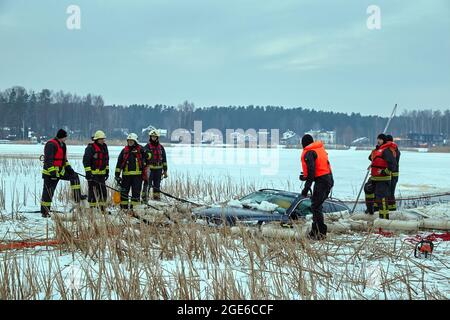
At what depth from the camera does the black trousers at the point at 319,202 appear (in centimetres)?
704

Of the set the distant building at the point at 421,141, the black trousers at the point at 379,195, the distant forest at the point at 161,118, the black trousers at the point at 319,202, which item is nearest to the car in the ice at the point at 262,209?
the black trousers at the point at 319,202

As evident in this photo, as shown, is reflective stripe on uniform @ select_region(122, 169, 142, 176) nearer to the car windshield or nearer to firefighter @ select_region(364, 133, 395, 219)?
the car windshield

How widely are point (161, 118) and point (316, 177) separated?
102 metres

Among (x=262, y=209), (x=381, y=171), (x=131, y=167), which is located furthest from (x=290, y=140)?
(x=262, y=209)

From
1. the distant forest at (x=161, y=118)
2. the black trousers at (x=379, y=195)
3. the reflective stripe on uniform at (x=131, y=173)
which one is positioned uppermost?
the distant forest at (x=161, y=118)

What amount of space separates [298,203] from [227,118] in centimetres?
10731

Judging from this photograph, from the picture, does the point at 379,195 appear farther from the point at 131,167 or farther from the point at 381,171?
the point at 131,167

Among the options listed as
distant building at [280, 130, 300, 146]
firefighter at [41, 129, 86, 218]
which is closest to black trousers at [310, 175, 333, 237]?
firefighter at [41, 129, 86, 218]

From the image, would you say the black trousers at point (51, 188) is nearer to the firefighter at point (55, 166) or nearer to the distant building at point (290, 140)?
the firefighter at point (55, 166)

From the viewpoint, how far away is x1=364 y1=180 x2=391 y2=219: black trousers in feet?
31.4

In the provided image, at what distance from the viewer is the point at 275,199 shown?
8.24 m

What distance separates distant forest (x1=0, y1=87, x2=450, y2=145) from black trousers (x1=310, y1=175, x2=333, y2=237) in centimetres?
7206

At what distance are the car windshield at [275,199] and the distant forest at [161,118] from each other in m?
70.5
